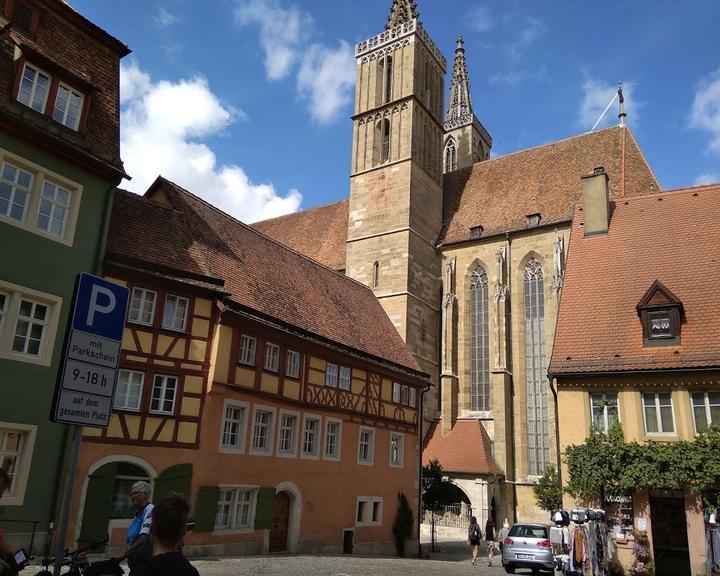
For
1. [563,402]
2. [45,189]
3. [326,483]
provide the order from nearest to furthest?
1. [45,189]
2. [563,402]
3. [326,483]

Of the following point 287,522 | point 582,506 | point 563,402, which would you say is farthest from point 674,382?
point 287,522

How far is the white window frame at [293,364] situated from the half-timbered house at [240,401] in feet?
0.13

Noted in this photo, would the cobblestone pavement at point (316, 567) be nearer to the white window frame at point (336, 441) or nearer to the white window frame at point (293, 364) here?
the white window frame at point (336, 441)

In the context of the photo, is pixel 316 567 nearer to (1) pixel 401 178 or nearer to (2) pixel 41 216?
(2) pixel 41 216

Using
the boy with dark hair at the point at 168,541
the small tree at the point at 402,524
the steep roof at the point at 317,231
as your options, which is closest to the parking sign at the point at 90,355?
the boy with dark hair at the point at 168,541

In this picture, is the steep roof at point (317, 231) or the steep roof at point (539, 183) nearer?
the steep roof at point (539, 183)

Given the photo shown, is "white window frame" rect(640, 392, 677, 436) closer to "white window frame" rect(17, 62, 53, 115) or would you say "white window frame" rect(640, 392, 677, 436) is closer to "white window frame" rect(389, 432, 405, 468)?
"white window frame" rect(389, 432, 405, 468)

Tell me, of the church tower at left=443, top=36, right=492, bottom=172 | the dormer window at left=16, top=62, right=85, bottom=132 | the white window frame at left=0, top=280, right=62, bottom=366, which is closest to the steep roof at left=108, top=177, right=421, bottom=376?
the white window frame at left=0, top=280, right=62, bottom=366

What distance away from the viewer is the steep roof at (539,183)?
3092 cm

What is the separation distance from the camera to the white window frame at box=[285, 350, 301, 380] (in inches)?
663

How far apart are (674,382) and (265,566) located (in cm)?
1023

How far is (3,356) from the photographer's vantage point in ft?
35.7

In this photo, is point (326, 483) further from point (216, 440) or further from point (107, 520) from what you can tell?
point (107, 520)

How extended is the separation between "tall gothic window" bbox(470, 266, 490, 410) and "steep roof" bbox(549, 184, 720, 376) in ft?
38.1
